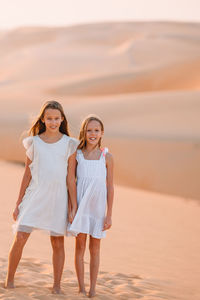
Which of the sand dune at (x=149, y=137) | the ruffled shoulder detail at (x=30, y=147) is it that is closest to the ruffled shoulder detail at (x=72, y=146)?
the ruffled shoulder detail at (x=30, y=147)

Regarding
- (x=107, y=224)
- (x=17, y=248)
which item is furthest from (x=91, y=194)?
(x=17, y=248)

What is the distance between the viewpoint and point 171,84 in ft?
110

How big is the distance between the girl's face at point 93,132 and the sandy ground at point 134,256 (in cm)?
144

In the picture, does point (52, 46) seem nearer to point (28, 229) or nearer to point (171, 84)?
point (171, 84)

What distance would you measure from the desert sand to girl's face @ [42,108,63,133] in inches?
9.4

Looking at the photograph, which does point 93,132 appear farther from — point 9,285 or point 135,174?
point 135,174

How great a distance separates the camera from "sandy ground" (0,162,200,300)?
5.73m

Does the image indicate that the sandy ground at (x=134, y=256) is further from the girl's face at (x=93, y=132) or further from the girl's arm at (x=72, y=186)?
the girl's face at (x=93, y=132)

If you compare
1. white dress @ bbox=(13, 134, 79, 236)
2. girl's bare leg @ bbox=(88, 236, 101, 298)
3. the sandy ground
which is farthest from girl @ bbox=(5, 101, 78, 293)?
the sandy ground

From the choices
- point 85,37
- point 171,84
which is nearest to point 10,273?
point 171,84

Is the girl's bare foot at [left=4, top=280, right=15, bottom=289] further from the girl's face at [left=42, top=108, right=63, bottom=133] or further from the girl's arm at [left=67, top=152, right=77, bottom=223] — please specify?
the girl's face at [left=42, top=108, right=63, bottom=133]

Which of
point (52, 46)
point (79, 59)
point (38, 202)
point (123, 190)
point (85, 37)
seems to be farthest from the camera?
point (85, 37)

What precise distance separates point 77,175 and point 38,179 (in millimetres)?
363

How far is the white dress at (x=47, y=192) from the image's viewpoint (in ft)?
15.8
